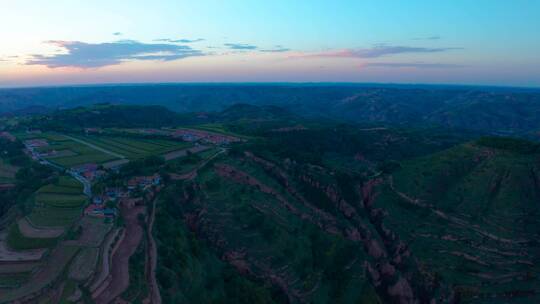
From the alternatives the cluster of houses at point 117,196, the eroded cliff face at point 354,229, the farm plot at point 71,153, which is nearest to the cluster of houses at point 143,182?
the cluster of houses at point 117,196

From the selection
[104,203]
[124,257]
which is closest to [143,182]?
[104,203]

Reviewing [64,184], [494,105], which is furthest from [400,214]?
[494,105]

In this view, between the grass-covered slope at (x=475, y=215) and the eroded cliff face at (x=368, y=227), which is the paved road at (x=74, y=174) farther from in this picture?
the grass-covered slope at (x=475, y=215)

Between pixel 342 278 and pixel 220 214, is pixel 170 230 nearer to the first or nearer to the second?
pixel 220 214

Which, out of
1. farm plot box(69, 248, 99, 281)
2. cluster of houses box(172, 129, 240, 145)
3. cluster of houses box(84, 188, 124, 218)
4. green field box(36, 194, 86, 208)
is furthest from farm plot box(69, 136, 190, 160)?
farm plot box(69, 248, 99, 281)

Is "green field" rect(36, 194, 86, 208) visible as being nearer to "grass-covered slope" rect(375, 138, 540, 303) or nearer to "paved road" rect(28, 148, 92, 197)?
"paved road" rect(28, 148, 92, 197)
